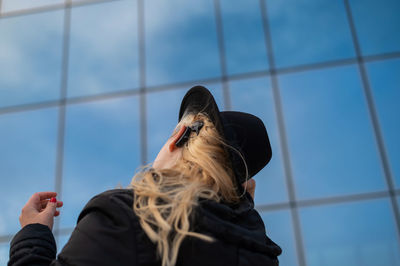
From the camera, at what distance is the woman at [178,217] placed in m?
0.81

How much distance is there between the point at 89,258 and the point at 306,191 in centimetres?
318

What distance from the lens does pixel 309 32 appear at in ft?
13.9

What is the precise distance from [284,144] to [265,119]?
316 mm

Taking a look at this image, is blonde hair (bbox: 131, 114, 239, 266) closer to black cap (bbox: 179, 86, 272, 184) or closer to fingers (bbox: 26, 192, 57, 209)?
black cap (bbox: 179, 86, 272, 184)

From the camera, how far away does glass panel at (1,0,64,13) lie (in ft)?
15.7

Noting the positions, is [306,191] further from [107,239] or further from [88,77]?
[107,239]

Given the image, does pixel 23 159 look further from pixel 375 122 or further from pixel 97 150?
pixel 375 122

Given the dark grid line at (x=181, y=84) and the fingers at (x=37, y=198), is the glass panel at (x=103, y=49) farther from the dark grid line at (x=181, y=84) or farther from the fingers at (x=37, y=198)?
the fingers at (x=37, y=198)

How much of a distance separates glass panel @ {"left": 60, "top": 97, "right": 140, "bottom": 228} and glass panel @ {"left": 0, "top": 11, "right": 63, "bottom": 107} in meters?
0.47

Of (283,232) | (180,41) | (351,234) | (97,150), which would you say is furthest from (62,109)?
(351,234)

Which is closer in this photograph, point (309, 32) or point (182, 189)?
point (182, 189)

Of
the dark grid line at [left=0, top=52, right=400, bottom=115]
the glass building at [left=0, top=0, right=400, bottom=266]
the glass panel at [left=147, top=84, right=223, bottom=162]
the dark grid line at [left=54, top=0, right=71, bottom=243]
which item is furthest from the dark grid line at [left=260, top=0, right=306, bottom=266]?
the dark grid line at [left=54, top=0, right=71, bottom=243]

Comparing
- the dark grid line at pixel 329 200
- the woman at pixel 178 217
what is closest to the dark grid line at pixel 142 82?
the dark grid line at pixel 329 200

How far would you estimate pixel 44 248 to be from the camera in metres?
0.88
